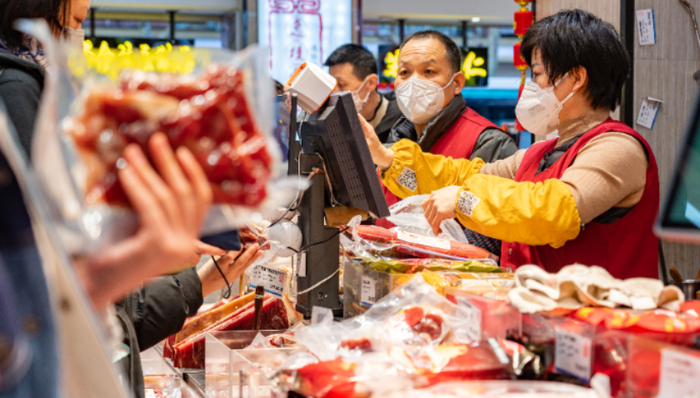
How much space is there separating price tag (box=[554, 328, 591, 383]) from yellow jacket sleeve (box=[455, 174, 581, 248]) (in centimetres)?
79

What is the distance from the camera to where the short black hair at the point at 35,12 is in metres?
1.56

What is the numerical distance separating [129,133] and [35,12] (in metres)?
1.14

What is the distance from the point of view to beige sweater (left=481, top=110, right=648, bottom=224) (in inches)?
70.4

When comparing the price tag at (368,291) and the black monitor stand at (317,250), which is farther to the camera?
the black monitor stand at (317,250)

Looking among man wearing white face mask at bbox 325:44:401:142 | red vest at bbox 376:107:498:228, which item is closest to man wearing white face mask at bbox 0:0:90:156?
red vest at bbox 376:107:498:228

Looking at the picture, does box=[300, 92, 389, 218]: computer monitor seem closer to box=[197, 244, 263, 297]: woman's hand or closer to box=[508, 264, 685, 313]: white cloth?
box=[197, 244, 263, 297]: woman's hand

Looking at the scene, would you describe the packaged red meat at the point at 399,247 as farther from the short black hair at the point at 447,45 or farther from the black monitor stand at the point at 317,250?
the short black hair at the point at 447,45

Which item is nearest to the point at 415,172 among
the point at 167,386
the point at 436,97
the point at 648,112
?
the point at 436,97

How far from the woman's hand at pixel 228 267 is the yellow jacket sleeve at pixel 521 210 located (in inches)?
23.4

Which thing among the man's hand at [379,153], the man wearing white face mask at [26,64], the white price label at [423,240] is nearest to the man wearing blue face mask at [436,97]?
the man's hand at [379,153]

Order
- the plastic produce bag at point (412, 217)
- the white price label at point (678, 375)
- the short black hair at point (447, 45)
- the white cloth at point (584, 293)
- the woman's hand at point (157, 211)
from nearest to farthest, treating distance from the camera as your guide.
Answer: the woman's hand at point (157, 211) → the white price label at point (678, 375) → the white cloth at point (584, 293) → the plastic produce bag at point (412, 217) → the short black hair at point (447, 45)

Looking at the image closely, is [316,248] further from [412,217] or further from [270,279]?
[412,217]

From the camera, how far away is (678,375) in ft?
2.63

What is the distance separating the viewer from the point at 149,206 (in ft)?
2.02
